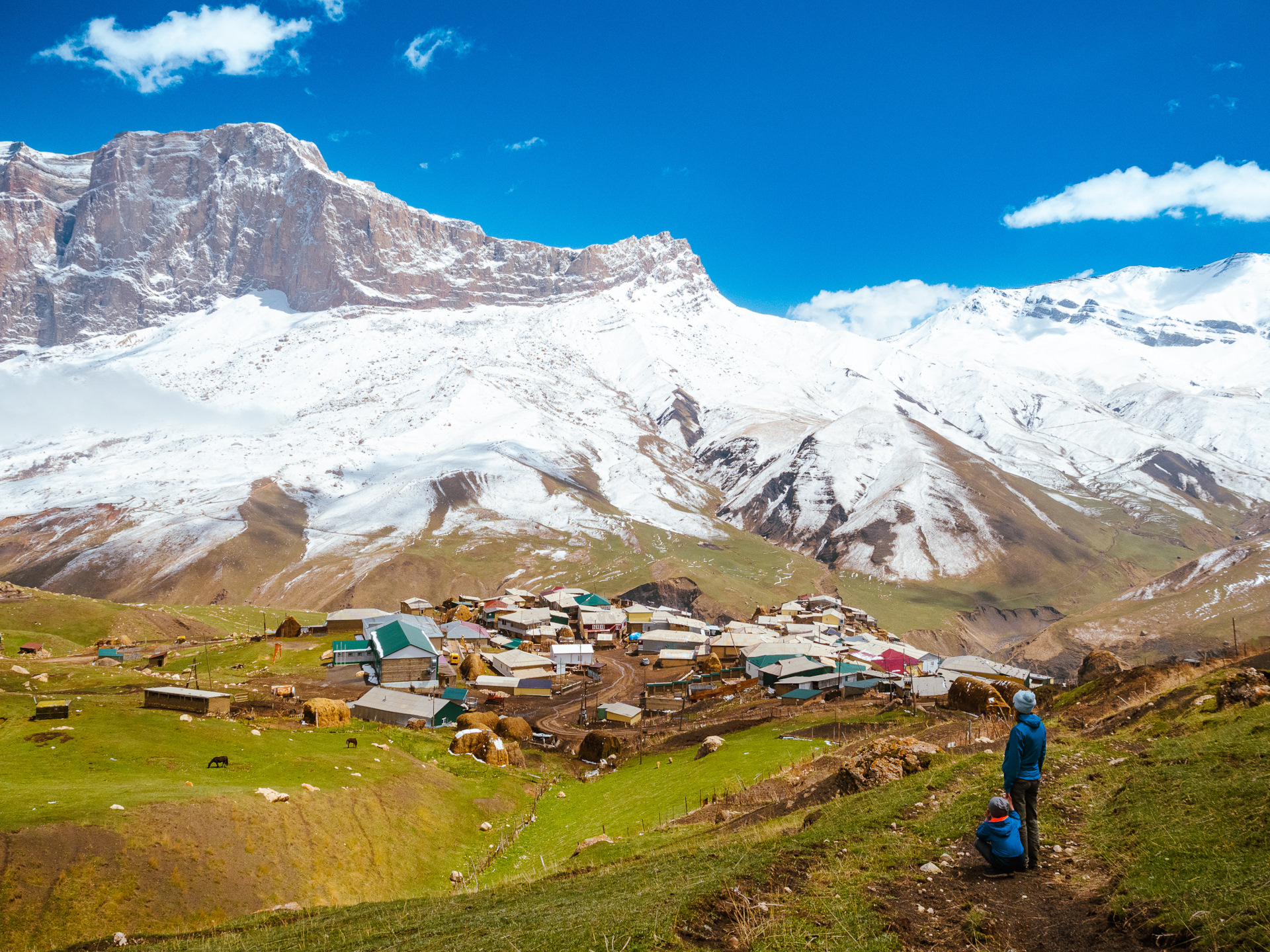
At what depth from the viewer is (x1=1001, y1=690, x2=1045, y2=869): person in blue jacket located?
10.2 m

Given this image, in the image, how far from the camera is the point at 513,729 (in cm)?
5034

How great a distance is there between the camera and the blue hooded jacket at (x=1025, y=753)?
10258mm

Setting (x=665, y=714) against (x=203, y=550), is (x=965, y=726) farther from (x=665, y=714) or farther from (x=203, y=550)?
(x=203, y=550)

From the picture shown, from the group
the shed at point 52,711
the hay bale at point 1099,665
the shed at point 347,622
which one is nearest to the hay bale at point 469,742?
the shed at point 52,711

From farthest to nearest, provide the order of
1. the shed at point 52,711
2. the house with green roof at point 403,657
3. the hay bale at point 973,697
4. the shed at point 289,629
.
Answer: the shed at point 289,629, the house with green roof at point 403,657, the hay bale at point 973,697, the shed at point 52,711

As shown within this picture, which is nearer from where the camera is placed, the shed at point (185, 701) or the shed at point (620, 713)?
the shed at point (185, 701)

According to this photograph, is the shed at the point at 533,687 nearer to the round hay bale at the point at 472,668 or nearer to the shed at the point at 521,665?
the shed at the point at 521,665

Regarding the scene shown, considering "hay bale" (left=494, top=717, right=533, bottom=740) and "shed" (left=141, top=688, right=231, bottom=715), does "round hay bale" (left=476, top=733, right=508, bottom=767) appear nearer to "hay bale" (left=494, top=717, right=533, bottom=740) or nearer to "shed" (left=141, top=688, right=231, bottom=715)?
"hay bale" (left=494, top=717, right=533, bottom=740)

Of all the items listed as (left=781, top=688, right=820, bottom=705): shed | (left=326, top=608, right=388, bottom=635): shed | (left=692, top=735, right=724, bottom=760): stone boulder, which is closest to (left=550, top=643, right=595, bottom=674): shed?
(left=326, top=608, right=388, bottom=635): shed

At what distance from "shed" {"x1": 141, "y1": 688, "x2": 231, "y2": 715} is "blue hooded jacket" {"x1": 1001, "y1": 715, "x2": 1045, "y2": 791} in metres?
36.1

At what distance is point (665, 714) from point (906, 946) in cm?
5710

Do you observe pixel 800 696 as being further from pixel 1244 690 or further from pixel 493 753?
pixel 1244 690

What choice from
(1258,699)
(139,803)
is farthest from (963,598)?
(139,803)

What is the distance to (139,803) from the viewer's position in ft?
65.0
